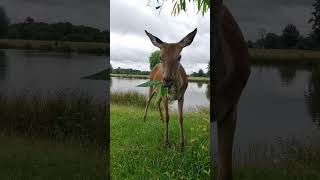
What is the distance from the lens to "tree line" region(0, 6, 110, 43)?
4316 mm

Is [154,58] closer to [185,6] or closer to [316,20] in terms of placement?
[185,6]

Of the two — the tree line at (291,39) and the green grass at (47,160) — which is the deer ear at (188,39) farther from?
the green grass at (47,160)

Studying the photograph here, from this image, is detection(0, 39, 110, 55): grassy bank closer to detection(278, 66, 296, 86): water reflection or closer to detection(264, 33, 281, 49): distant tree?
detection(264, 33, 281, 49): distant tree

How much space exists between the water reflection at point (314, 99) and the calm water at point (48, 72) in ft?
6.54

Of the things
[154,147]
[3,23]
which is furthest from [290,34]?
[3,23]

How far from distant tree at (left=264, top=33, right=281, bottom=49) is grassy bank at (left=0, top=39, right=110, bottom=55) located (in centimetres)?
157

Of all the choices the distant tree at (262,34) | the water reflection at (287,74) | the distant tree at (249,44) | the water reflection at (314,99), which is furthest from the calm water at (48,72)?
the water reflection at (314,99)

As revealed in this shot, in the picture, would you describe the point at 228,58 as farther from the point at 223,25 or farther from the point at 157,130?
the point at 157,130

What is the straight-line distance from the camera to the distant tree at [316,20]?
167 inches

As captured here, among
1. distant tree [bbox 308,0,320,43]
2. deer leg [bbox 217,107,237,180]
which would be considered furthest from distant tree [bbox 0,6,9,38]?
distant tree [bbox 308,0,320,43]

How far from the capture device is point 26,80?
4.31 meters

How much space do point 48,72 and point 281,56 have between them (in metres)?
2.29

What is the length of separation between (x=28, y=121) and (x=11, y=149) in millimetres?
318

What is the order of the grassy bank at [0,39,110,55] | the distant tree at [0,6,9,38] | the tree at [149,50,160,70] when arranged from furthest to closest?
the tree at [149,50,160,70]
the grassy bank at [0,39,110,55]
the distant tree at [0,6,9,38]
